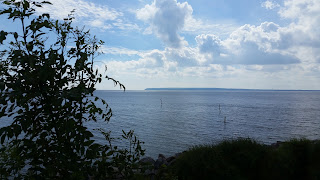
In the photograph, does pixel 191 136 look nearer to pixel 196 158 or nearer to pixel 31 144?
pixel 196 158

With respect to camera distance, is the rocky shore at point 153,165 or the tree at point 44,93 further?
the rocky shore at point 153,165

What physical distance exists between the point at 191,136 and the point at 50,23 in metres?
39.1

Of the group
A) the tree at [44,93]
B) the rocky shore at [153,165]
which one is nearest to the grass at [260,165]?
the rocky shore at [153,165]

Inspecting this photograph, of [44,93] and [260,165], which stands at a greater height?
[44,93]

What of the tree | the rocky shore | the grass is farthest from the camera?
the grass

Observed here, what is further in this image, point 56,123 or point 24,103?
point 56,123

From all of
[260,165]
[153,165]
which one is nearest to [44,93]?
[153,165]

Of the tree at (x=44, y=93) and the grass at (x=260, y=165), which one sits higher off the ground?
the tree at (x=44, y=93)

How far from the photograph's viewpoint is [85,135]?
13.6 ft

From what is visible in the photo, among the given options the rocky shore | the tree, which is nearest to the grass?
the rocky shore

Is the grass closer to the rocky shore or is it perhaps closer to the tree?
the rocky shore

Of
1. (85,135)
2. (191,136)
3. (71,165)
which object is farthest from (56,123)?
(191,136)

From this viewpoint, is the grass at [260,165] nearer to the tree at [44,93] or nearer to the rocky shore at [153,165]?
the rocky shore at [153,165]

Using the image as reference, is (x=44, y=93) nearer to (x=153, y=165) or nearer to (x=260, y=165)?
(x=153, y=165)
